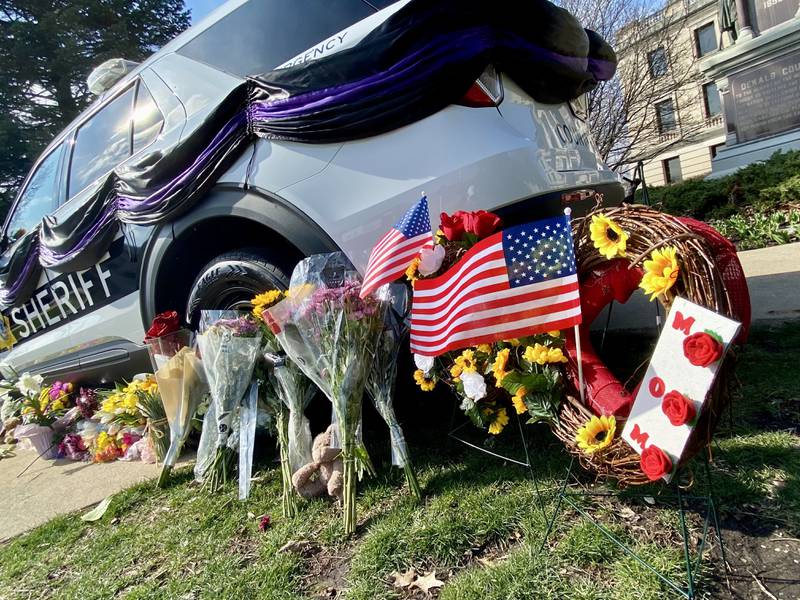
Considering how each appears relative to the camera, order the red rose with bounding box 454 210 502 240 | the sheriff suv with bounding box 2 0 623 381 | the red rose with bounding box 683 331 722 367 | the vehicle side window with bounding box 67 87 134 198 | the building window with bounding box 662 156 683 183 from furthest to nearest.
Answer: the building window with bounding box 662 156 683 183
the vehicle side window with bounding box 67 87 134 198
the sheriff suv with bounding box 2 0 623 381
the red rose with bounding box 454 210 502 240
the red rose with bounding box 683 331 722 367

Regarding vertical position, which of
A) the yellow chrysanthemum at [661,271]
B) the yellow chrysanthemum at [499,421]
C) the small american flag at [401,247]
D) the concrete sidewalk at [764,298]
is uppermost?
the small american flag at [401,247]

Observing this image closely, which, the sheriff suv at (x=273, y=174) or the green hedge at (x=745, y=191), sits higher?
the sheriff suv at (x=273, y=174)

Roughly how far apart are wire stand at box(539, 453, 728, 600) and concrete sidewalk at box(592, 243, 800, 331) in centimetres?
142

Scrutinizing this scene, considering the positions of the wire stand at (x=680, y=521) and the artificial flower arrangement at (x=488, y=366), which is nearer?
the wire stand at (x=680, y=521)

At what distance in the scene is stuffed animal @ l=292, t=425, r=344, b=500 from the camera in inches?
88.2

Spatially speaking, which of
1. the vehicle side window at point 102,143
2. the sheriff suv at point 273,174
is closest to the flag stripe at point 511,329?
the sheriff suv at point 273,174

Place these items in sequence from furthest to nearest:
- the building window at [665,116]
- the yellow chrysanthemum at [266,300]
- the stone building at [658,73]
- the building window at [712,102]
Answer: the building window at [712,102] → the building window at [665,116] → the stone building at [658,73] → the yellow chrysanthemum at [266,300]

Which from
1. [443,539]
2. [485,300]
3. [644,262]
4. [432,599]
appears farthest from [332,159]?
[432,599]

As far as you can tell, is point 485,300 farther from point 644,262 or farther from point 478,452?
point 478,452

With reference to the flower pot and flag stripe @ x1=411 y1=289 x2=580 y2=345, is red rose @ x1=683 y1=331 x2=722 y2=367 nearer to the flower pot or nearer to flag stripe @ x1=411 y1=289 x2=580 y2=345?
flag stripe @ x1=411 y1=289 x2=580 y2=345

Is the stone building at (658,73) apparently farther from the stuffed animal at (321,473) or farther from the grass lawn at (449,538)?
the stuffed animal at (321,473)

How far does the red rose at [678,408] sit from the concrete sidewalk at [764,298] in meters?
1.82

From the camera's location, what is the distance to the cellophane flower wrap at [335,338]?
217 centimetres

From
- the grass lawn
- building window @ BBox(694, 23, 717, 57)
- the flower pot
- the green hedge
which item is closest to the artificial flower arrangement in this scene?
the grass lawn
